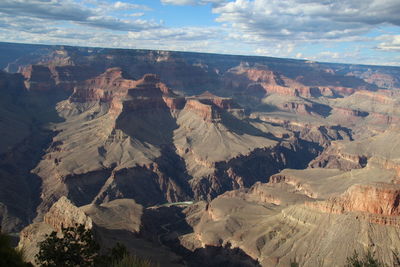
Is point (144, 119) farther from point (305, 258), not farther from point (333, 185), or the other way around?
point (305, 258)

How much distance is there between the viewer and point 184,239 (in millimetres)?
92375

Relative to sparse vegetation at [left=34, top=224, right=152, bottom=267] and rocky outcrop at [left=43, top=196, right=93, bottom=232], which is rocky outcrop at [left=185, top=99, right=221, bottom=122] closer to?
rocky outcrop at [left=43, top=196, right=93, bottom=232]

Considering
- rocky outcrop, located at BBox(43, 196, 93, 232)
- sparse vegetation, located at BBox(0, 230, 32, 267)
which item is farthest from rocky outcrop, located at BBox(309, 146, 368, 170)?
sparse vegetation, located at BBox(0, 230, 32, 267)

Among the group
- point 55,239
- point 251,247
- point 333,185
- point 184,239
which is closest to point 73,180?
point 184,239

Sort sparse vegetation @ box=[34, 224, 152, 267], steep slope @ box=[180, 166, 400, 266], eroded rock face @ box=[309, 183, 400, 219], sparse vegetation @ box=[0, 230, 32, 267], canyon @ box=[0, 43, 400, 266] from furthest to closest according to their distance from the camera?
canyon @ box=[0, 43, 400, 266] < eroded rock face @ box=[309, 183, 400, 219] < steep slope @ box=[180, 166, 400, 266] < sparse vegetation @ box=[34, 224, 152, 267] < sparse vegetation @ box=[0, 230, 32, 267]

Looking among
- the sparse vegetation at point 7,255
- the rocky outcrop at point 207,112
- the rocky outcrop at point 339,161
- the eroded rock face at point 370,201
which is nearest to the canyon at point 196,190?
the eroded rock face at point 370,201

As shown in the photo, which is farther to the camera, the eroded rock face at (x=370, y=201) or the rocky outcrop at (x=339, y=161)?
the rocky outcrop at (x=339, y=161)

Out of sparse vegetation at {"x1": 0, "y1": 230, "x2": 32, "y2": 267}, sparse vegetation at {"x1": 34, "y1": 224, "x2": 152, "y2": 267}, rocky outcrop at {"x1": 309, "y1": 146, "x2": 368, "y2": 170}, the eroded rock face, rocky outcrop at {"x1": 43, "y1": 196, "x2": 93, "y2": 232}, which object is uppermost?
sparse vegetation at {"x1": 0, "y1": 230, "x2": 32, "y2": 267}

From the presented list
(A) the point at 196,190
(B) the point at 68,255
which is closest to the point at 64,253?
(B) the point at 68,255

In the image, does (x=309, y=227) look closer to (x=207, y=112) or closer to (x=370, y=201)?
(x=370, y=201)

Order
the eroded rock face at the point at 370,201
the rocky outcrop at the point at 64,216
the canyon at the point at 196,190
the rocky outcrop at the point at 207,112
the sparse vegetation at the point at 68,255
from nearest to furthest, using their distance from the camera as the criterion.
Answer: the sparse vegetation at the point at 68,255 → the rocky outcrop at the point at 64,216 → the eroded rock face at the point at 370,201 → the canyon at the point at 196,190 → the rocky outcrop at the point at 207,112

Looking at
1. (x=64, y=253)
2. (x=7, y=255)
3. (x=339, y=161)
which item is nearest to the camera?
(x=7, y=255)

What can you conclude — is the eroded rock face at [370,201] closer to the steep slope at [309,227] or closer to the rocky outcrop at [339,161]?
the steep slope at [309,227]

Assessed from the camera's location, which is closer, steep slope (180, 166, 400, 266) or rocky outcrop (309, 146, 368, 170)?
steep slope (180, 166, 400, 266)
